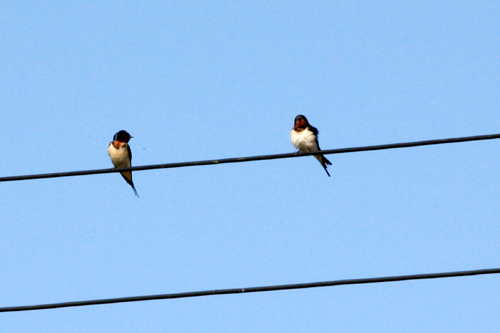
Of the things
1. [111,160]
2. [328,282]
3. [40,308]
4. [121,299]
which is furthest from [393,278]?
[111,160]

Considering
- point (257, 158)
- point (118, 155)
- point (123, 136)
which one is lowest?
point (257, 158)

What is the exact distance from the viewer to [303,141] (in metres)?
15.1

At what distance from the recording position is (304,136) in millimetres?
15156

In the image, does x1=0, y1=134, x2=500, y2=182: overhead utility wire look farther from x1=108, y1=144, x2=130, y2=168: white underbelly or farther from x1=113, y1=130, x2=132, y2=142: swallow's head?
x1=113, y1=130, x2=132, y2=142: swallow's head

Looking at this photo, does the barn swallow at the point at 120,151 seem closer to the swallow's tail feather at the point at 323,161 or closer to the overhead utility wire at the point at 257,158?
the swallow's tail feather at the point at 323,161

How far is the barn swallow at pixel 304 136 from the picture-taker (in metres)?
15.2

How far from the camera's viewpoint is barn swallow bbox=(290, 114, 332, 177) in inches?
597

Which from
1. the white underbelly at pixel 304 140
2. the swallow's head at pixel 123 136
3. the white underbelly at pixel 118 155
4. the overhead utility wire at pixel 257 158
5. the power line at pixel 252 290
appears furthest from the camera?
the swallow's head at pixel 123 136

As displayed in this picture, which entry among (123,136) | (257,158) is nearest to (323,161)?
(123,136)

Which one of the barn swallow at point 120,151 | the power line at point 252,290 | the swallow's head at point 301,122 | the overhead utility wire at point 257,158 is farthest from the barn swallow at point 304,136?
the power line at point 252,290

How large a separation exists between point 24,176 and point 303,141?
6.95 metres

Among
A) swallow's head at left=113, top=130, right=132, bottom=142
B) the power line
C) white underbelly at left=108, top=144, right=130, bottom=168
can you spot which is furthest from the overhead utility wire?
swallow's head at left=113, top=130, right=132, bottom=142

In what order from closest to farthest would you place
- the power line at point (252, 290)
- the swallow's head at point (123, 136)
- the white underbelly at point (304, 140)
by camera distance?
the power line at point (252, 290)
the white underbelly at point (304, 140)
the swallow's head at point (123, 136)

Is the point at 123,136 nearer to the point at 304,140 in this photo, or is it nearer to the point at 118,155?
the point at 118,155
